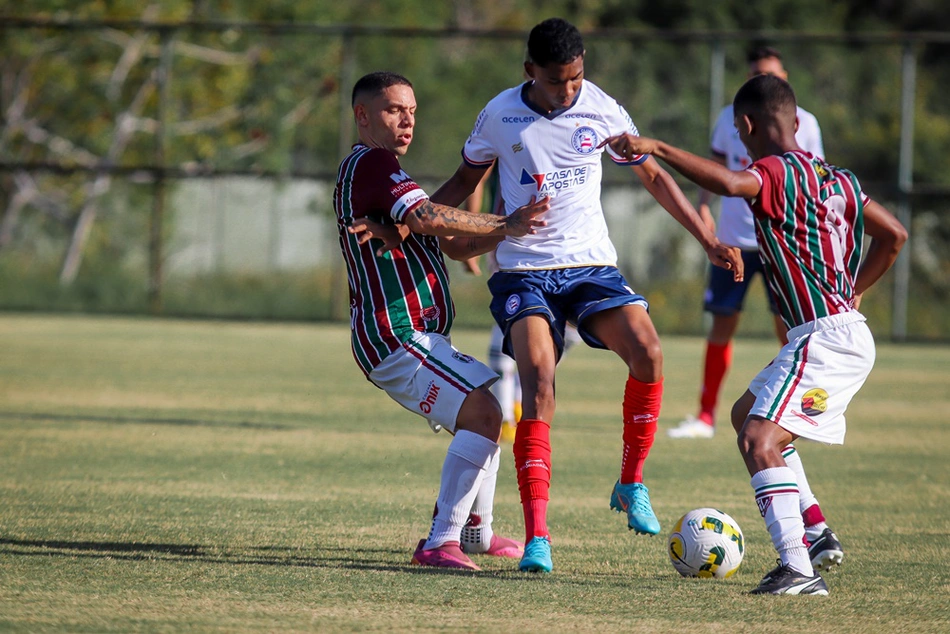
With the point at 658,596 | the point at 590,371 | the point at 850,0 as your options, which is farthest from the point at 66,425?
the point at 850,0

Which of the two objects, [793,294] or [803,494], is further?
[803,494]

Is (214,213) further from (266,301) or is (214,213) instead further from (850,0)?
(850,0)

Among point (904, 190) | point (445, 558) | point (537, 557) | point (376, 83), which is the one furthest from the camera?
point (904, 190)

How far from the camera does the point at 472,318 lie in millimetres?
17125

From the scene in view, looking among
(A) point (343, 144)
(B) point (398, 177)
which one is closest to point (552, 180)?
(B) point (398, 177)

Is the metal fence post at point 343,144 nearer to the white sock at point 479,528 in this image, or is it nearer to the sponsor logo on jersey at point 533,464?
the white sock at point 479,528

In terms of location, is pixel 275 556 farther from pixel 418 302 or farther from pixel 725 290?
pixel 725 290

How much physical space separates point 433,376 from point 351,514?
4.07 ft

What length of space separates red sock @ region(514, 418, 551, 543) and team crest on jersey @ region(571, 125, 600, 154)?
115 cm

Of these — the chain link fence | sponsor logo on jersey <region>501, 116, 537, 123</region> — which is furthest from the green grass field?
the chain link fence

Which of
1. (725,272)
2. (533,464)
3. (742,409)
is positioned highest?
(725,272)

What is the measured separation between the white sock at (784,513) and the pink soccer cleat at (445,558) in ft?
3.40

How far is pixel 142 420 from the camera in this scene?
28.0 ft

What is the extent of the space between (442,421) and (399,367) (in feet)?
0.83
